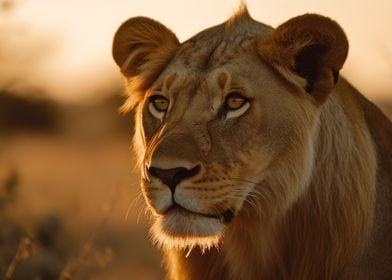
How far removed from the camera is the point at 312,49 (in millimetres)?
6883

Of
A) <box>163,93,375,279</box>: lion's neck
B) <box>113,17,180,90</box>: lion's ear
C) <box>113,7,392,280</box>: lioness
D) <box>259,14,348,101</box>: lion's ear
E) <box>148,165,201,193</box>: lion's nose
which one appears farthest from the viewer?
<box>113,17,180,90</box>: lion's ear

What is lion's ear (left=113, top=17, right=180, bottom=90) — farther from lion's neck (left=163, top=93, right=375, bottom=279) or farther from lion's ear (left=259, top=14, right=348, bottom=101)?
lion's neck (left=163, top=93, right=375, bottom=279)

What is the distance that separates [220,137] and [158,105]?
1.52 ft

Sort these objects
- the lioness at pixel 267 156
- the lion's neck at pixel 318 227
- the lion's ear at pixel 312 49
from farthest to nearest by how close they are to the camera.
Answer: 1. the lion's neck at pixel 318 227
2. the lion's ear at pixel 312 49
3. the lioness at pixel 267 156

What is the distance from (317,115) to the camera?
6.95 meters

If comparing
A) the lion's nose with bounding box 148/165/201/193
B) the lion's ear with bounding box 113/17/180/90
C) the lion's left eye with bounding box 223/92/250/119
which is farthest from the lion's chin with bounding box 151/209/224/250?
the lion's ear with bounding box 113/17/180/90

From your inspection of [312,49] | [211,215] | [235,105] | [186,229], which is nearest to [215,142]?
[235,105]

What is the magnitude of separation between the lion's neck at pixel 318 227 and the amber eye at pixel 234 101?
43 cm

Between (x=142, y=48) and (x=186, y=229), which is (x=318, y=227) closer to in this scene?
(x=186, y=229)

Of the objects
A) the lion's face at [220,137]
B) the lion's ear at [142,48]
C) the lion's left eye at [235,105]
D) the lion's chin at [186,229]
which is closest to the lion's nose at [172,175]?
the lion's face at [220,137]

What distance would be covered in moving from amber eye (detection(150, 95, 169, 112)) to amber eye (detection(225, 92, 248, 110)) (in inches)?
13.6

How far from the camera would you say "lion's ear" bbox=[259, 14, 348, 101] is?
6.79 meters

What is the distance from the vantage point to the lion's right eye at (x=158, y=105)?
703 cm

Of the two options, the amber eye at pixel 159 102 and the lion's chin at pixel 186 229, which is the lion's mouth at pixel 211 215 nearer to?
the lion's chin at pixel 186 229
